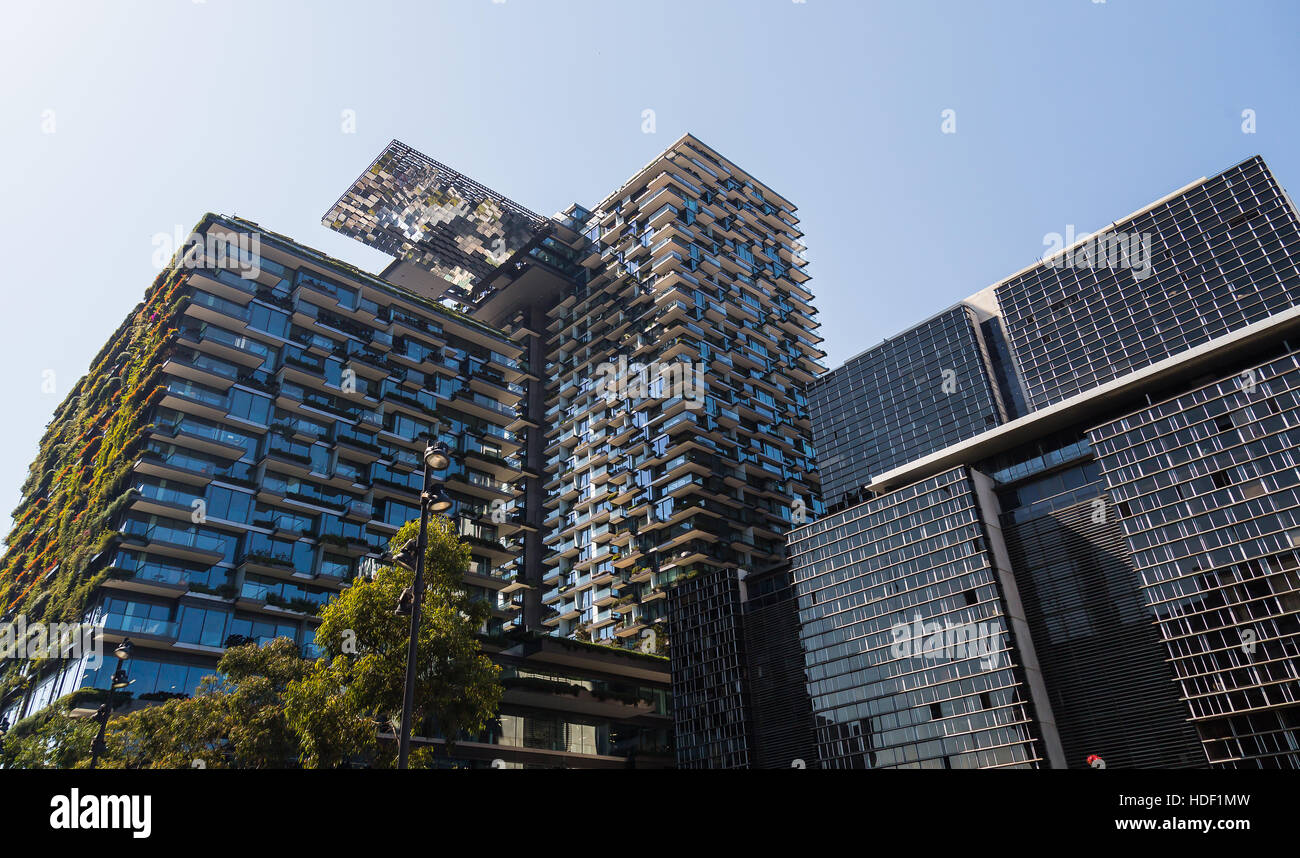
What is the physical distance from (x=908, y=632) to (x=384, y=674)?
39442mm

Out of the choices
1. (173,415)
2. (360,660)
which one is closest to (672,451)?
(173,415)

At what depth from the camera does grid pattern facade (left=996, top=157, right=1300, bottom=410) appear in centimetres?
9369

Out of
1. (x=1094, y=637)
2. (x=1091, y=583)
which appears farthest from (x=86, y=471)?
(x=1094, y=637)

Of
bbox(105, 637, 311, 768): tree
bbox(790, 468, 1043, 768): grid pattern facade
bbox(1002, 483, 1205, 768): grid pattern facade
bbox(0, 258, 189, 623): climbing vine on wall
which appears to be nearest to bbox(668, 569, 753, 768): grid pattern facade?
bbox(790, 468, 1043, 768): grid pattern facade

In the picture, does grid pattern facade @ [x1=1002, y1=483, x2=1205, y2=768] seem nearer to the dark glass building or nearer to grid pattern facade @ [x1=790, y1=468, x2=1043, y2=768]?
the dark glass building

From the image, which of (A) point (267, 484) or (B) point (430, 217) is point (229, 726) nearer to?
(A) point (267, 484)

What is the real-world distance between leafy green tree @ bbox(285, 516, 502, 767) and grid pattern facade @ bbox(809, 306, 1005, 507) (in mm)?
81865

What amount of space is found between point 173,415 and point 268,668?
39326 millimetres

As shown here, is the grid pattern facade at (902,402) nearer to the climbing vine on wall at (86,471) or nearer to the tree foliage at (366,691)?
the climbing vine on wall at (86,471)

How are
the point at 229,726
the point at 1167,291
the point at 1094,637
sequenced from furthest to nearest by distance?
1. the point at 1167,291
2. the point at 1094,637
3. the point at 229,726

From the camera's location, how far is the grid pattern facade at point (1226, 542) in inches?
1672

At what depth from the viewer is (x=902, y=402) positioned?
112 meters

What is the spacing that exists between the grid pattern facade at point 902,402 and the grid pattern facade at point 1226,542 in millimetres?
53455
